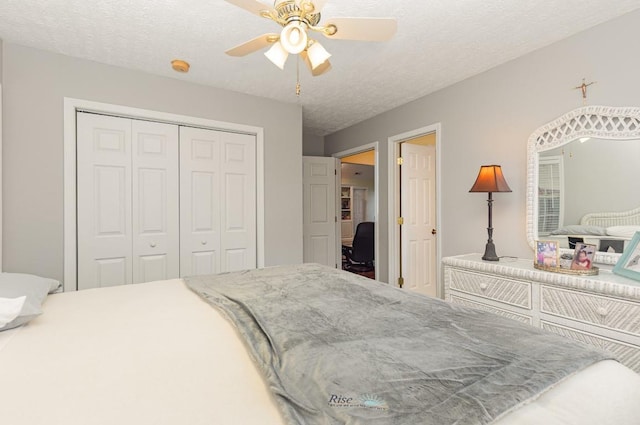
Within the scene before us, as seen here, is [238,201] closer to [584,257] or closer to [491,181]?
[491,181]

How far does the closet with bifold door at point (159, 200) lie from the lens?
8.40ft

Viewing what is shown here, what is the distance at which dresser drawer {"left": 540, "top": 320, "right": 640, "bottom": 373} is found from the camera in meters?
1.52

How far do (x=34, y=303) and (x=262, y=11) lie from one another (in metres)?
1.61

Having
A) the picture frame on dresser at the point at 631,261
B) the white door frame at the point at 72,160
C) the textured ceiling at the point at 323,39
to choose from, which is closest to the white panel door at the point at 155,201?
the white door frame at the point at 72,160

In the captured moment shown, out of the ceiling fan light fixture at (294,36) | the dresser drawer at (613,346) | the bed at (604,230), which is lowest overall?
the dresser drawer at (613,346)

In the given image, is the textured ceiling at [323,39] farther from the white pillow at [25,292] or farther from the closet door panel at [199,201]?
the white pillow at [25,292]

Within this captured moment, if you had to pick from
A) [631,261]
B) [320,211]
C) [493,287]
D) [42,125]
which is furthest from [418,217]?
[42,125]

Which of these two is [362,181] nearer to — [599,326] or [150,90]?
[150,90]

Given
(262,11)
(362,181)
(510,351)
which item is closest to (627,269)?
(510,351)

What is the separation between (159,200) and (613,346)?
136 inches

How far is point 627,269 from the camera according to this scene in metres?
1.72

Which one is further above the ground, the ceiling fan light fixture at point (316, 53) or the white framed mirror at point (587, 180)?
the ceiling fan light fixture at point (316, 53)

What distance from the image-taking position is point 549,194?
7.50 ft

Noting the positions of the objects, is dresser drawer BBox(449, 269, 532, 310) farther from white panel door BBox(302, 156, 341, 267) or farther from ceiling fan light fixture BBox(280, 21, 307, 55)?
white panel door BBox(302, 156, 341, 267)
